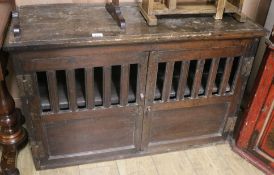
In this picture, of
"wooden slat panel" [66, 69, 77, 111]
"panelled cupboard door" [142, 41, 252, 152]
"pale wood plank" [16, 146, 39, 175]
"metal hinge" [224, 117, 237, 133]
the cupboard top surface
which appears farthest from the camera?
"metal hinge" [224, 117, 237, 133]

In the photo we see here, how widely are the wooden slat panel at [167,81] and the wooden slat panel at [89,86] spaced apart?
13.6 inches

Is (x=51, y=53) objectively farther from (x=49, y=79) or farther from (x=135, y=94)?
(x=135, y=94)

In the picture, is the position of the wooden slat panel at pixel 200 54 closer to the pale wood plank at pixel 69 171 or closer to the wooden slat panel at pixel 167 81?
the wooden slat panel at pixel 167 81

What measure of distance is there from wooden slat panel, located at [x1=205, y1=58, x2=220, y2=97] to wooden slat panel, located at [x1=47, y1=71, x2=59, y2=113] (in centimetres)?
74

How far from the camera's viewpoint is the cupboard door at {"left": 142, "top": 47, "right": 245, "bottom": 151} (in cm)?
147

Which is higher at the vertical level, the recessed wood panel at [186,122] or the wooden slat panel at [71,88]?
the wooden slat panel at [71,88]

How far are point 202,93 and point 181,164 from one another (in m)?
0.42

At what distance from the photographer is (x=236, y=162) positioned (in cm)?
177

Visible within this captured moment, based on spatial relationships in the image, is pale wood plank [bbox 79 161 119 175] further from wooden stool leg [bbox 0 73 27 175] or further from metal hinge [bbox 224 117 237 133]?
metal hinge [bbox 224 117 237 133]

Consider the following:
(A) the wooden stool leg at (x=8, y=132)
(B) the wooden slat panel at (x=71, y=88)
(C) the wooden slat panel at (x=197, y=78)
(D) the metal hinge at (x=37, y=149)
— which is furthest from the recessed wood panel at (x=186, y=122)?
(A) the wooden stool leg at (x=8, y=132)

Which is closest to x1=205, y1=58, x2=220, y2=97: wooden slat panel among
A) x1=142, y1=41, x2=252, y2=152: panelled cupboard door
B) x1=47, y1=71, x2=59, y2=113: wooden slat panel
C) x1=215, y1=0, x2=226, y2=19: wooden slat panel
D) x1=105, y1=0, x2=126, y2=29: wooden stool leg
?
x1=142, y1=41, x2=252, y2=152: panelled cupboard door

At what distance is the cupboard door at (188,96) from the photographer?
147 cm

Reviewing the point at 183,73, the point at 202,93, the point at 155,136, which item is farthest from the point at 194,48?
the point at 155,136

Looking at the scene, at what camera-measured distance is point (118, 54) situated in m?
1.36
